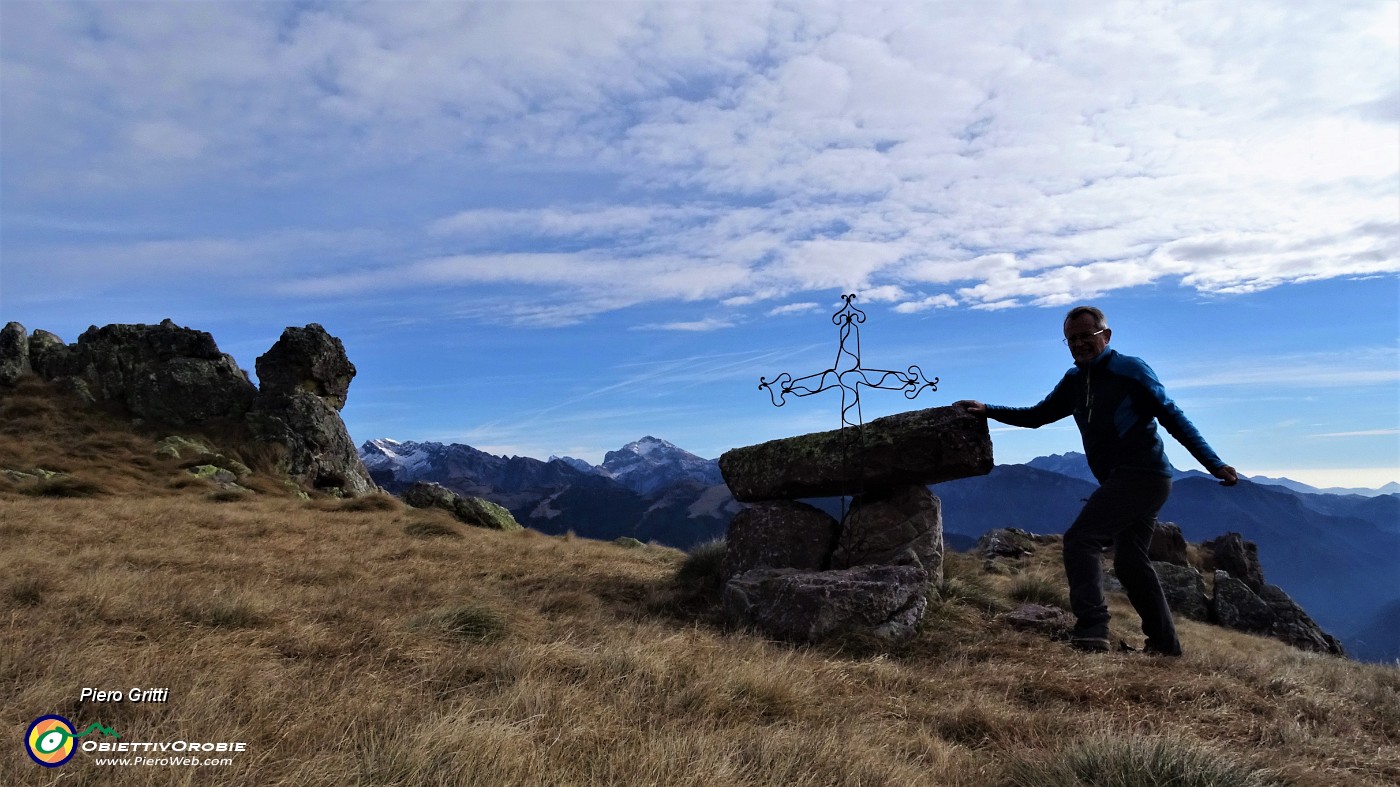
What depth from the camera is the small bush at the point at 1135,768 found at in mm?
3176

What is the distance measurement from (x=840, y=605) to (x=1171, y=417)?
11.3 feet

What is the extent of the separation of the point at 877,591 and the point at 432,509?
1761cm

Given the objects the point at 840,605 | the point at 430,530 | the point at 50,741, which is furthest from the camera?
the point at 430,530

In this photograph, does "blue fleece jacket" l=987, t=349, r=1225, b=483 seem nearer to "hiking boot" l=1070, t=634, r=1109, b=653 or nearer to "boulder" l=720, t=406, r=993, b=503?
"boulder" l=720, t=406, r=993, b=503

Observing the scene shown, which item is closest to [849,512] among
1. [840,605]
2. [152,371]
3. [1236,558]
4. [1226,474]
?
[840,605]

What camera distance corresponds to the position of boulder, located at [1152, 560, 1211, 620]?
65.2 feet

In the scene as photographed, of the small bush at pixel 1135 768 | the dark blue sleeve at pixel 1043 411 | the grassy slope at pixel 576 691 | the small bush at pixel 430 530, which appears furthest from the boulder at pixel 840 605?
the small bush at pixel 430 530

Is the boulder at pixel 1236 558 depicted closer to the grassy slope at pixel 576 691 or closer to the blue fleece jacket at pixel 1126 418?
the grassy slope at pixel 576 691

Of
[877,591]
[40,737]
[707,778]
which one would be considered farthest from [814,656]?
[40,737]

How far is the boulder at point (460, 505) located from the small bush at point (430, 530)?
7.03 metres

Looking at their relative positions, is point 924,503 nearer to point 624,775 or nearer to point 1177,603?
point 624,775

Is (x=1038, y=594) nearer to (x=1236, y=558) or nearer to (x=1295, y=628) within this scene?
(x=1295, y=628)

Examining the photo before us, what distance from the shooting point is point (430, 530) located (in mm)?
14289

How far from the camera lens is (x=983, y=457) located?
8219 millimetres
